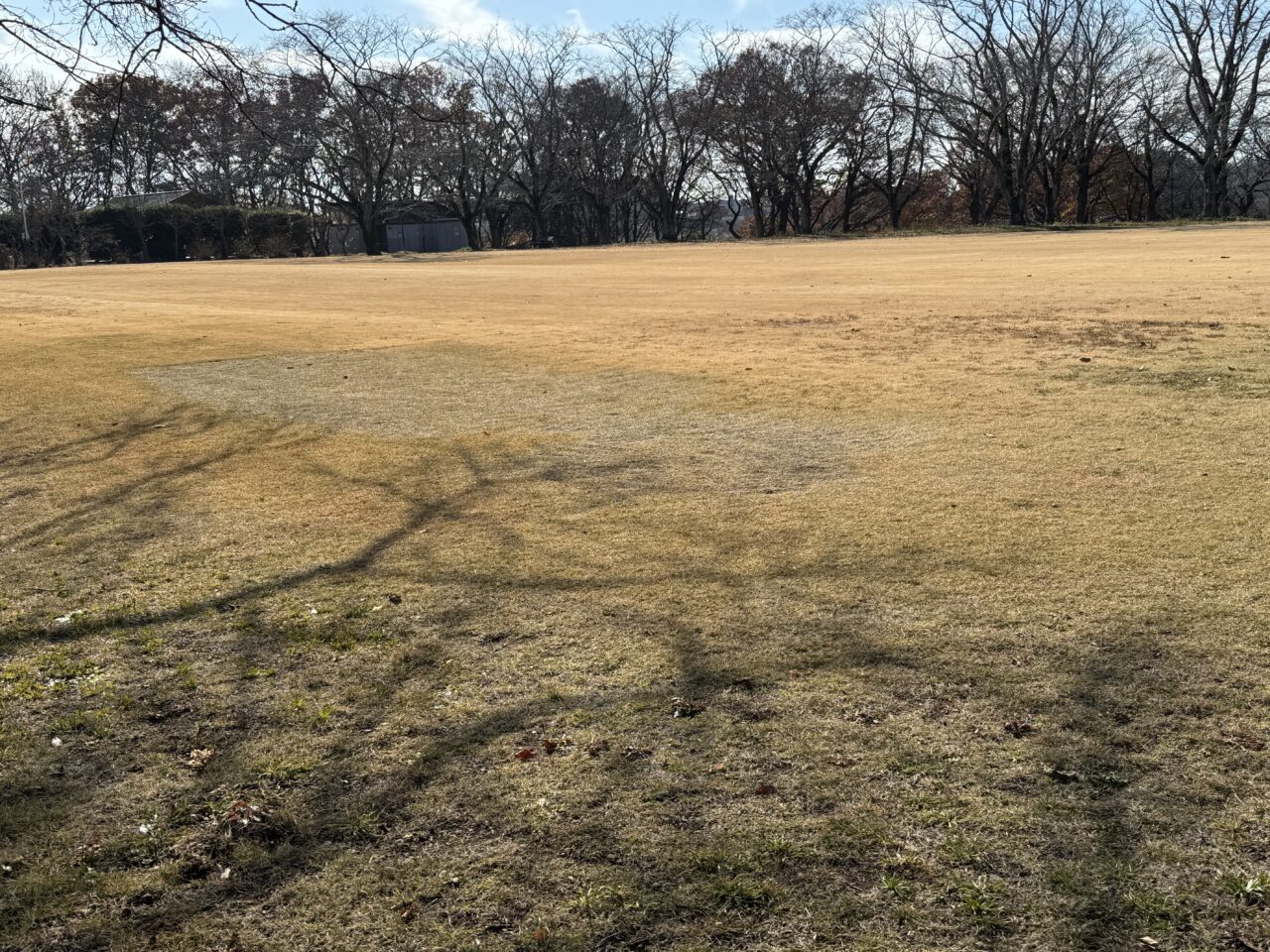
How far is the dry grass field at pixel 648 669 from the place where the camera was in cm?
253

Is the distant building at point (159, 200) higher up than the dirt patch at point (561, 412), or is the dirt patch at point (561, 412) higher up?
the distant building at point (159, 200)

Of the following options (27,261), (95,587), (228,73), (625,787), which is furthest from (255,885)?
(27,261)

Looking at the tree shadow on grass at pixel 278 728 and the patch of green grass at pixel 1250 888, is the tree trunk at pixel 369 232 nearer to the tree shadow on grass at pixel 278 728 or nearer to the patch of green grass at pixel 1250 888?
the tree shadow on grass at pixel 278 728

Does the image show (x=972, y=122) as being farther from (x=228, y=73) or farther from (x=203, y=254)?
(x=228, y=73)

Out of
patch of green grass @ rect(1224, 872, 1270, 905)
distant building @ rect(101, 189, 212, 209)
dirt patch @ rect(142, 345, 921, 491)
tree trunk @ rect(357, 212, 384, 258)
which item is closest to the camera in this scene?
patch of green grass @ rect(1224, 872, 1270, 905)

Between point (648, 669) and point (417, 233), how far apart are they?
58034 millimetres

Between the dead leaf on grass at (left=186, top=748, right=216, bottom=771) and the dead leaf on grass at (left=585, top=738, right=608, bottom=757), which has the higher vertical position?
the dead leaf on grass at (left=186, top=748, right=216, bottom=771)

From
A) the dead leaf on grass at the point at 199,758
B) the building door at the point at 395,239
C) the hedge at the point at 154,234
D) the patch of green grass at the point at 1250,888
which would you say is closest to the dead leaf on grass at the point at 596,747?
the dead leaf on grass at the point at 199,758

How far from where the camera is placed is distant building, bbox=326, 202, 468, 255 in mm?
58656

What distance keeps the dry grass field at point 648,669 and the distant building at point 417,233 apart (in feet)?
169

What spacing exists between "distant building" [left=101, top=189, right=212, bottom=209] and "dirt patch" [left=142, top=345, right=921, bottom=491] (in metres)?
45.7

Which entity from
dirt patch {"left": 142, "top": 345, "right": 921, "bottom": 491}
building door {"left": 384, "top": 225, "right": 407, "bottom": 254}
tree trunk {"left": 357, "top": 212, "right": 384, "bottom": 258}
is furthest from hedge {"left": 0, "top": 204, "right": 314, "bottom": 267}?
dirt patch {"left": 142, "top": 345, "right": 921, "bottom": 491}

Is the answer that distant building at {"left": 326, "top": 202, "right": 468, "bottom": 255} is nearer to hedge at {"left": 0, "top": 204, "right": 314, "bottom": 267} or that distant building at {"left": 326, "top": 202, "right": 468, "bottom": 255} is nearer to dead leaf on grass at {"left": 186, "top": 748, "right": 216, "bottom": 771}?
hedge at {"left": 0, "top": 204, "right": 314, "bottom": 267}

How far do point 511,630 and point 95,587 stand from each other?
1.96m
